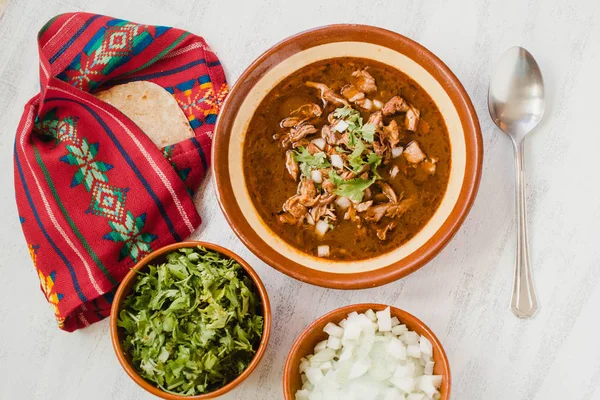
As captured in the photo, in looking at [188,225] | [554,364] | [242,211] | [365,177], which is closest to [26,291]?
[188,225]

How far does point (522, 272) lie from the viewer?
301 cm


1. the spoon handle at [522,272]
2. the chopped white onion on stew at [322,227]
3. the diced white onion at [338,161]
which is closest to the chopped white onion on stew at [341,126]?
the diced white onion at [338,161]

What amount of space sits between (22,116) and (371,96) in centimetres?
162

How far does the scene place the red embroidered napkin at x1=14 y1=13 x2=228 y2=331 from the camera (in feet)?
10.1

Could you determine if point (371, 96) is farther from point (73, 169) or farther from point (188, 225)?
point (73, 169)

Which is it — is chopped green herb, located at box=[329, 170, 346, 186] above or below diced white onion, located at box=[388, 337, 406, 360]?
above

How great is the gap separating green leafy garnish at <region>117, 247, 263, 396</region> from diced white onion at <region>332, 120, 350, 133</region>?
0.72m

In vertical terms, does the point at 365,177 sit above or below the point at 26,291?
above

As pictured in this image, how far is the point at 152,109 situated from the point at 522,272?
1851 mm

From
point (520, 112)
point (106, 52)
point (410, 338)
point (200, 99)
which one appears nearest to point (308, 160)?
point (200, 99)

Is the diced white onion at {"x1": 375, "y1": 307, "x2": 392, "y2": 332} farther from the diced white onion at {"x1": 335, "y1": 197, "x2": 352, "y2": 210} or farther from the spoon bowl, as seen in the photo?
the spoon bowl

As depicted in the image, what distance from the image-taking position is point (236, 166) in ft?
9.65

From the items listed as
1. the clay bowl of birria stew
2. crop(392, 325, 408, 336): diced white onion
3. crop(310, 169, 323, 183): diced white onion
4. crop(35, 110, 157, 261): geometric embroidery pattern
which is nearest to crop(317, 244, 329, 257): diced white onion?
the clay bowl of birria stew

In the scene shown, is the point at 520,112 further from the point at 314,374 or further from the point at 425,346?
the point at 314,374
